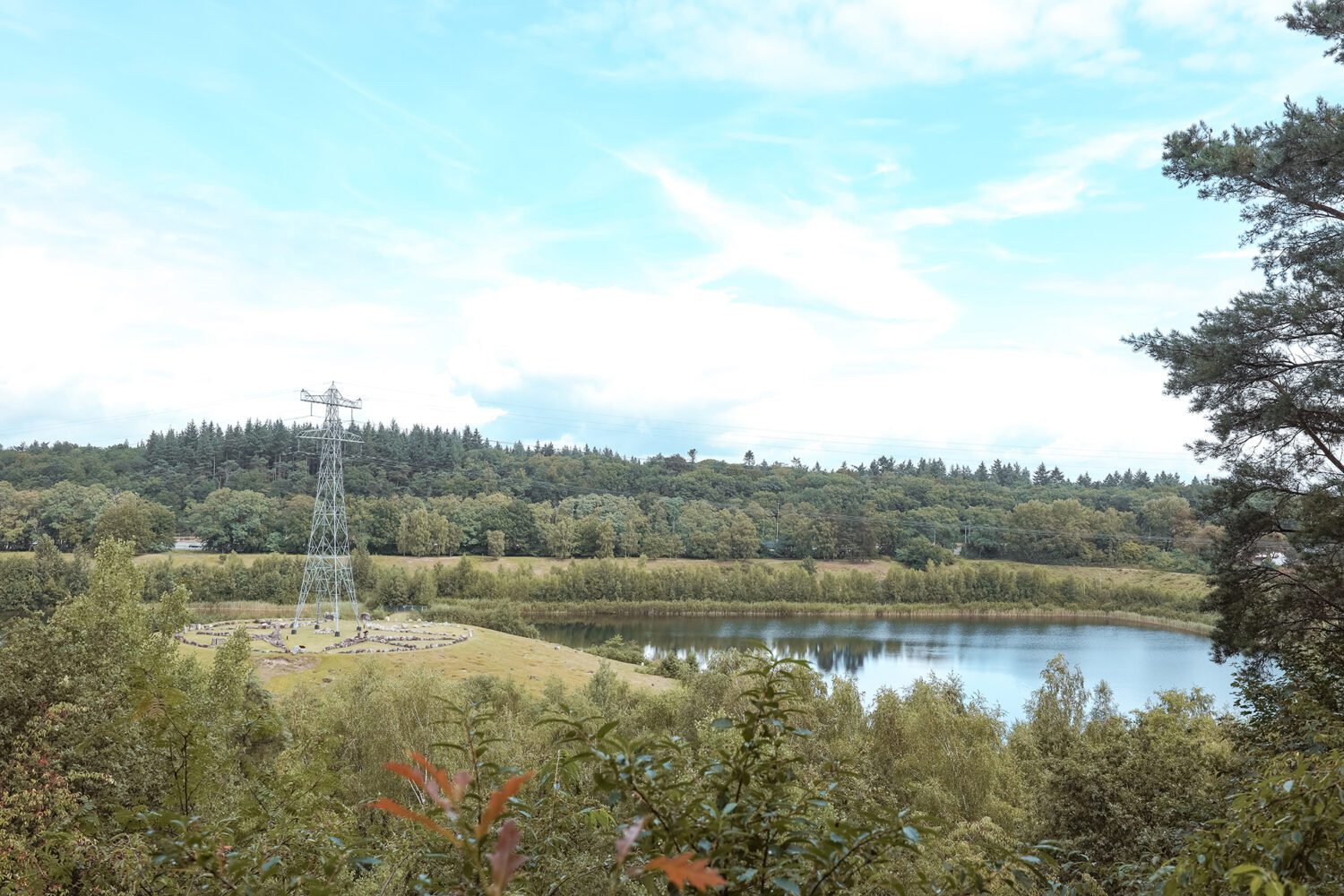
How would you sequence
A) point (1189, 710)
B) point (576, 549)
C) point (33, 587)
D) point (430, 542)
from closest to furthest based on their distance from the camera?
point (1189, 710) < point (33, 587) < point (430, 542) < point (576, 549)

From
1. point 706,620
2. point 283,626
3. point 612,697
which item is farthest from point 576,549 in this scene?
point 612,697

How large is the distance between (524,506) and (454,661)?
52511mm

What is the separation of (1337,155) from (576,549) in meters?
82.6

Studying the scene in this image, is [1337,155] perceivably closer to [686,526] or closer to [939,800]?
[939,800]

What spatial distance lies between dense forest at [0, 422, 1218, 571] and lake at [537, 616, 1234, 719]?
20.3 m

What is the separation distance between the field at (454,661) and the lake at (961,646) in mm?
9133

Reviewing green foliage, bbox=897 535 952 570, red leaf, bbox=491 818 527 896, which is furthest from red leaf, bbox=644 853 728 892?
green foliage, bbox=897 535 952 570

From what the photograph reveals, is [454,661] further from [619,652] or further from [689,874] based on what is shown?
[689,874]

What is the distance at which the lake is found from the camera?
41844 millimetres

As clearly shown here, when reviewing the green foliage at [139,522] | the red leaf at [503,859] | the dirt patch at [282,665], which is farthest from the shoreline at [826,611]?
the red leaf at [503,859]

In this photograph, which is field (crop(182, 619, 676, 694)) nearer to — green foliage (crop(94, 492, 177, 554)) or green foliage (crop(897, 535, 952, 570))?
green foliage (crop(94, 492, 177, 554))

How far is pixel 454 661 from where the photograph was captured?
37688mm

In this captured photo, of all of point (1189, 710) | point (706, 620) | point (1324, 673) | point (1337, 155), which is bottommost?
point (706, 620)

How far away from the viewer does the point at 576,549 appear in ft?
289
